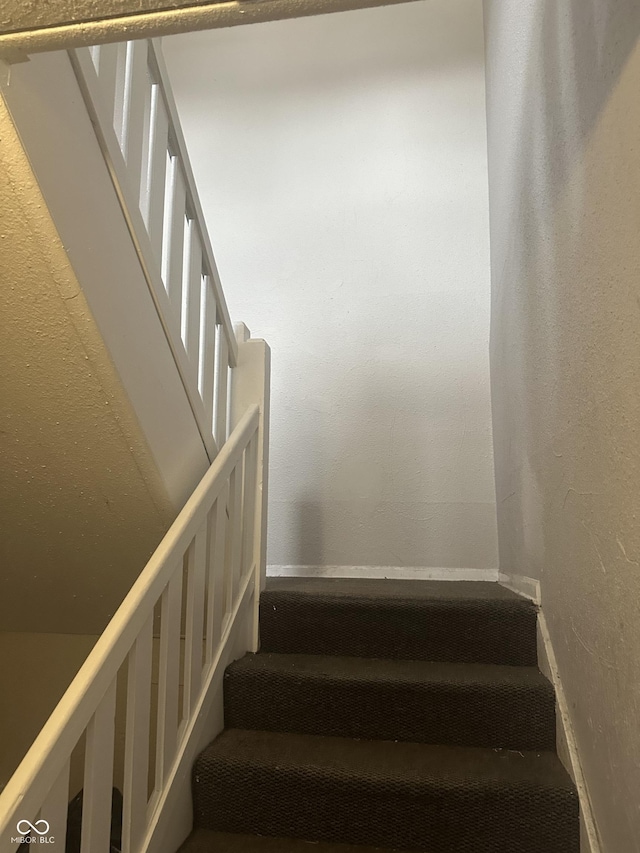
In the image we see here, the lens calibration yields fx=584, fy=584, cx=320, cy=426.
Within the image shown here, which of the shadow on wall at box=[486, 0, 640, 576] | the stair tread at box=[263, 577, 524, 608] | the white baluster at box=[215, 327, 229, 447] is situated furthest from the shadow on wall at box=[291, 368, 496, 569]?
the white baluster at box=[215, 327, 229, 447]

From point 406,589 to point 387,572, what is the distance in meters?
0.57

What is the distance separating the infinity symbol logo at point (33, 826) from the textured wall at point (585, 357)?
3.03 feet

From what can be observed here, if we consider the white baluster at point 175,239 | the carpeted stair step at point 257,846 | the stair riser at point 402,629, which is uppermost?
the white baluster at point 175,239

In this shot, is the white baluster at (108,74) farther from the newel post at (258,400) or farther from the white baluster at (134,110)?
the newel post at (258,400)

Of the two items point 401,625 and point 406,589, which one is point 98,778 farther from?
point 406,589

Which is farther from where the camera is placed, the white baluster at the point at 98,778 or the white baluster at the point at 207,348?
the white baluster at the point at 207,348

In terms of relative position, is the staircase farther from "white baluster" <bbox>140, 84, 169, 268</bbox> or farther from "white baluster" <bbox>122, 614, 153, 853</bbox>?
"white baluster" <bbox>140, 84, 169, 268</bbox>

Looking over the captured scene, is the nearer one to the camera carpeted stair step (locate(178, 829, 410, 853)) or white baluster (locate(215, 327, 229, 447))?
carpeted stair step (locate(178, 829, 410, 853))

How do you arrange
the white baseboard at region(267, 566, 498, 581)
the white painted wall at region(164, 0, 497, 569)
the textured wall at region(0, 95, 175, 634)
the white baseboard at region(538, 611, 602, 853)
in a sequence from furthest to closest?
the white painted wall at region(164, 0, 497, 569) → the white baseboard at region(267, 566, 498, 581) → the white baseboard at region(538, 611, 602, 853) → the textured wall at region(0, 95, 175, 634)

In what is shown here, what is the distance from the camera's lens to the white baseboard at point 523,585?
1.68 metres

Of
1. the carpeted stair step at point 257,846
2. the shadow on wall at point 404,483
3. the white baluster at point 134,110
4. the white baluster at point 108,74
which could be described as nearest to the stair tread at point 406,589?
the shadow on wall at point 404,483

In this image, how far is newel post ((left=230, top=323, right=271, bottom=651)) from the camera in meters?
1.90

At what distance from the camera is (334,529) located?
8.68ft

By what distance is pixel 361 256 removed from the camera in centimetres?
286
